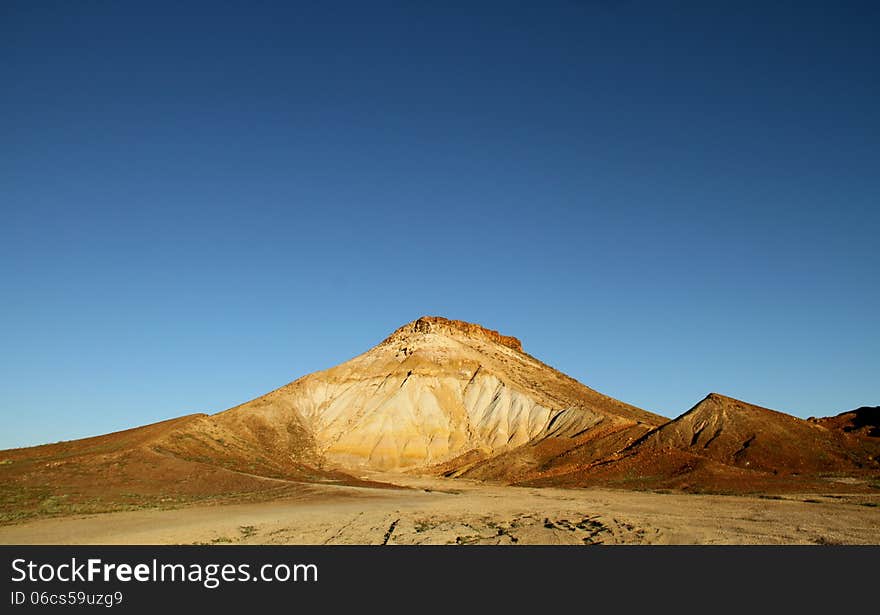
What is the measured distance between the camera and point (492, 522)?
25.0 meters

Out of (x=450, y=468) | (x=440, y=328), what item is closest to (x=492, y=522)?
(x=450, y=468)

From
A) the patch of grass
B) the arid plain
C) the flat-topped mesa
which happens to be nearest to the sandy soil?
the patch of grass

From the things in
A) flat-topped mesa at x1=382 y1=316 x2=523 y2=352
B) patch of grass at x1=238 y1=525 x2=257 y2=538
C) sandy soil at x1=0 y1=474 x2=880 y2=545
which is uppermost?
flat-topped mesa at x1=382 y1=316 x2=523 y2=352

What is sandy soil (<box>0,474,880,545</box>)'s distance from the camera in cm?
2080

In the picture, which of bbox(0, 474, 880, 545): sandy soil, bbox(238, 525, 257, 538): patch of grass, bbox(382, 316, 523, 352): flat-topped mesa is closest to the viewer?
bbox(0, 474, 880, 545): sandy soil

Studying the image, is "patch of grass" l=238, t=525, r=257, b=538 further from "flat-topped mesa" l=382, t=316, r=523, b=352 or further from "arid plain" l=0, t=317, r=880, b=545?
"flat-topped mesa" l=382, t=316, r=523, b=352

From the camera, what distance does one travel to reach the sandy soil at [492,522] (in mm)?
20797
